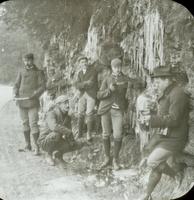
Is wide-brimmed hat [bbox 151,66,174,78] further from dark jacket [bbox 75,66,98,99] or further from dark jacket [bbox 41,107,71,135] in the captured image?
dark jacket [bbox 41,107,71,135]

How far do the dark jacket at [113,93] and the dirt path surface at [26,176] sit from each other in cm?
86

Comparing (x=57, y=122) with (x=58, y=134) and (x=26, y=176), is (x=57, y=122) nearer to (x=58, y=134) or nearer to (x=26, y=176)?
(x=58, y=134)

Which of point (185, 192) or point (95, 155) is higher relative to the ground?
point (95, 155)

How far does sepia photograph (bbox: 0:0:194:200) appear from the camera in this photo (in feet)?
19.5

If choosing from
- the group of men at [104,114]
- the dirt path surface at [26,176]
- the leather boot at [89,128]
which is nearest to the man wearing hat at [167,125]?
the group of men at [104,114]

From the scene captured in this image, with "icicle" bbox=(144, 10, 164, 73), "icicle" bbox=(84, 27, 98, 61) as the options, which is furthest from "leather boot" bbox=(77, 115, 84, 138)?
"icicle" bbox=(144, 10, 164, 73)

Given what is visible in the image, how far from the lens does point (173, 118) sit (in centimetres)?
587

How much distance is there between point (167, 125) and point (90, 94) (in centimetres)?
86

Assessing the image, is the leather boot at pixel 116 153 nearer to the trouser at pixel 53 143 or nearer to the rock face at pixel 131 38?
the trouser at pixel 53 143

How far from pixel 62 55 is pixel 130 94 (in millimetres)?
821

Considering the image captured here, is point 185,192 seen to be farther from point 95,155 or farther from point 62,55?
point 62,55

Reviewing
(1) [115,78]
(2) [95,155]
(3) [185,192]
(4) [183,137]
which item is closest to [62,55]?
(1) [115,78]

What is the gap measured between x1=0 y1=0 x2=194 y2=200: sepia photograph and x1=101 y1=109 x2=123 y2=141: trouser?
10 mm

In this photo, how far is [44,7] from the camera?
5.98m
